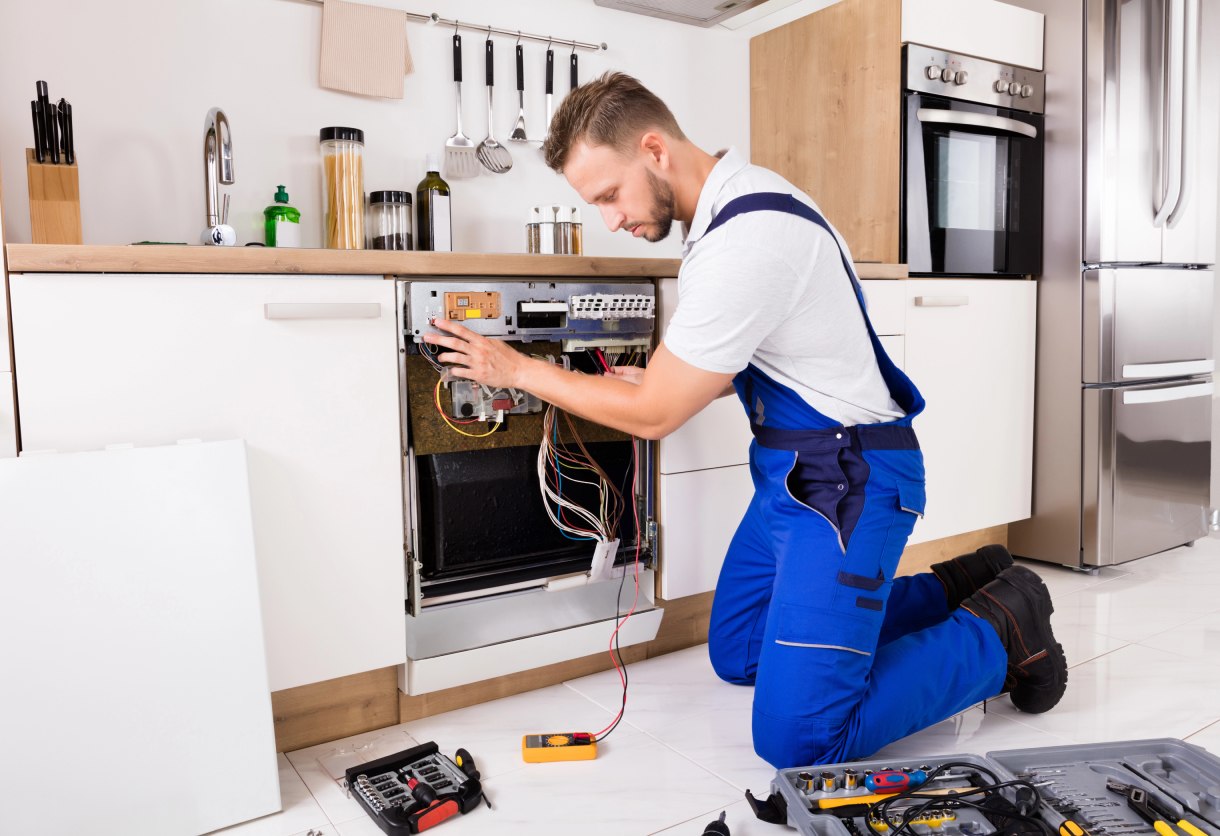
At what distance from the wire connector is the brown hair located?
79 centimetres

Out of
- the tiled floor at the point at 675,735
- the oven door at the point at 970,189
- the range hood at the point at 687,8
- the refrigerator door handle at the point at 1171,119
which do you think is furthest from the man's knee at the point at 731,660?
the refrigerator door handle at the point at 1171,119

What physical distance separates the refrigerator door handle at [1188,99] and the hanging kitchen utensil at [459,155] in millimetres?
2025

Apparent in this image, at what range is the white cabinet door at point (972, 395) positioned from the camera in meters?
2.55

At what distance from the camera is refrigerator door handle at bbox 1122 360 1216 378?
2.78 meters

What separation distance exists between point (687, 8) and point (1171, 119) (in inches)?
56.7

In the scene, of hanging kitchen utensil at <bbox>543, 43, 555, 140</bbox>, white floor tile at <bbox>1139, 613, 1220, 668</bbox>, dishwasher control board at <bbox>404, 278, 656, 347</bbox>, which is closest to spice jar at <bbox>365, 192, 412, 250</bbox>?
dishwasher control board at <bbox>404, 278, 656, 347</bbox>

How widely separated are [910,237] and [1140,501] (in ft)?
3.63

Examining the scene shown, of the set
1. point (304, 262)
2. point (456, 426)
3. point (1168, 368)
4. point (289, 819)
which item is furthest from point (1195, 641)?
point (304, 262)

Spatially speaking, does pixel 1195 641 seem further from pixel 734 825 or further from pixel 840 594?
pixel 734 825

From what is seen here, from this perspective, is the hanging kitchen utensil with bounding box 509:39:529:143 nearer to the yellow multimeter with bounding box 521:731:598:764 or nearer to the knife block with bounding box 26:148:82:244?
the knife block with bounding box 26:148:82:244

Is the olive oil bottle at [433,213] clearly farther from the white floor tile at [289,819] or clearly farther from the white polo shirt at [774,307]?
the white floor tile at [289,819]

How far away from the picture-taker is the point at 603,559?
6.51 ft

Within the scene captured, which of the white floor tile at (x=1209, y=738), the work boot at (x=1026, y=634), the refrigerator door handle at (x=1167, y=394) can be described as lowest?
the white floor tile at (x=1209, y=738)

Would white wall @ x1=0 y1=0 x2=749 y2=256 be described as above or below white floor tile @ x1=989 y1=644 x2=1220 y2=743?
above
